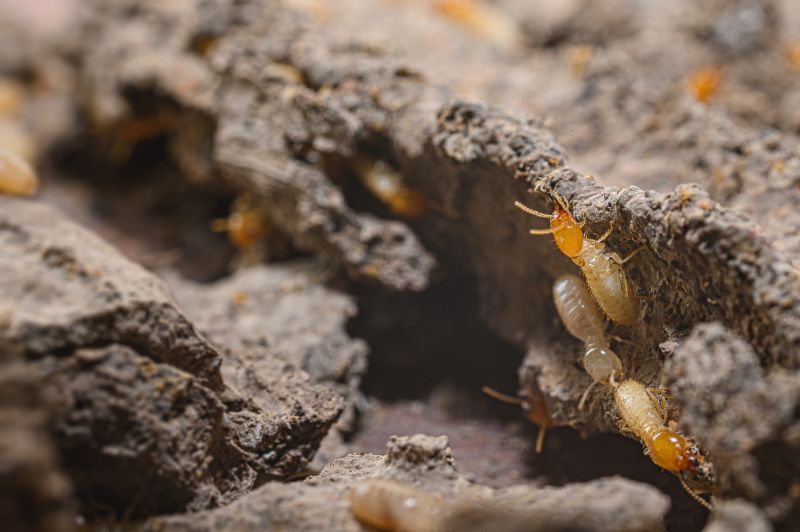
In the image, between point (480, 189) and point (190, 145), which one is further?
point (190, 145)

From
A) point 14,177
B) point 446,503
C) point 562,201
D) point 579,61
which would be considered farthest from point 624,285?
point 14,177

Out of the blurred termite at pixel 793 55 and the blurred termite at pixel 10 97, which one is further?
the blurred termite at pixel 10 97

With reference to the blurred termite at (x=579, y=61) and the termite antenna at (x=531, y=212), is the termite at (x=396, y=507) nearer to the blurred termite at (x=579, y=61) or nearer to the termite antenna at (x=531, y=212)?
the termite antenna at (x=531, y=212)

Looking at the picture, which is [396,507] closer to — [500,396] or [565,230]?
[565,230]

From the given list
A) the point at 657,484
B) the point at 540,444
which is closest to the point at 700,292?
the point at 657,484

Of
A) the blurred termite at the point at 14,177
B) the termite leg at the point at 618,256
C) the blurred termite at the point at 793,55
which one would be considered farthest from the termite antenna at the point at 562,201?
the blurred termite at the point at 793,55

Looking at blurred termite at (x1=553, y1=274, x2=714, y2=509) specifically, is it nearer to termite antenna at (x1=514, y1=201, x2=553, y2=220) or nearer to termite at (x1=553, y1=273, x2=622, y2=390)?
termite at (x1=553, y1=273, x2=622, y2=390)

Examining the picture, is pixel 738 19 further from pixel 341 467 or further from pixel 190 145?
pixel 341 467
